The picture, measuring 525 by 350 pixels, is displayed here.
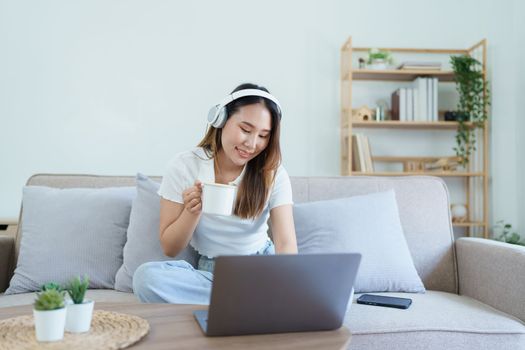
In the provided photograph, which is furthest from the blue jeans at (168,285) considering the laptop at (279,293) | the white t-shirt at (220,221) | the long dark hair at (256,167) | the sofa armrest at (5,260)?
the sofa armrest at (5,260)

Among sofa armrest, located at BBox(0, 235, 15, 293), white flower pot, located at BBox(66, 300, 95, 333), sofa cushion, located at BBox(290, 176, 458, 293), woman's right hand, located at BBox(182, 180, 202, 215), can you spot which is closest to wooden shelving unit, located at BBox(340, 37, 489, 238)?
sofa cushion, located at BBox(290, 176, 458, 293)

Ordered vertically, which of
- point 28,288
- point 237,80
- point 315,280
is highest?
point 237,80

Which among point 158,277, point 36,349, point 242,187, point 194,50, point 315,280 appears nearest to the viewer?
point 36,349

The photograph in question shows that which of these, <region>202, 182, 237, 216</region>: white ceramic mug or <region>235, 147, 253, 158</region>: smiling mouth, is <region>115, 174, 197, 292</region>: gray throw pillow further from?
<region>202, 182, 237, 216</region>: white ceramic mug

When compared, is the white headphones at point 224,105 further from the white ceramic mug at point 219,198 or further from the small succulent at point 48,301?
the small succulent at point 48,301

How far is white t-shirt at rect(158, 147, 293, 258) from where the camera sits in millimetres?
1803

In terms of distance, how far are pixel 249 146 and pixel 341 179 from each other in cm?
66

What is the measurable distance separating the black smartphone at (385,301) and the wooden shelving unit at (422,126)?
1978mm

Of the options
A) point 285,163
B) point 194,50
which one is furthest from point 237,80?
point 285,163

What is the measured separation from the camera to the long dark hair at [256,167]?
1.75m

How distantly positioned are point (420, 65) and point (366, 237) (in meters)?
2.21

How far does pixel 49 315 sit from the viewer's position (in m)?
0.93

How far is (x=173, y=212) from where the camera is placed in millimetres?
1739

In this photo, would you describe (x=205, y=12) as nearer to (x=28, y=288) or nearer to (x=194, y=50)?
(x=194, y=50)
